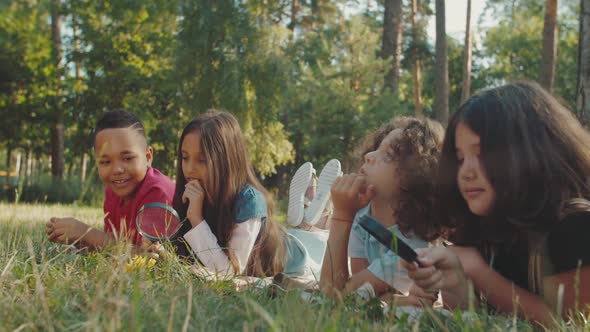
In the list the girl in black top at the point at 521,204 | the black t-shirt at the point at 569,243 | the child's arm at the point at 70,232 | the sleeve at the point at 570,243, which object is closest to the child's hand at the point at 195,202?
the child's arm at the point at 70,232

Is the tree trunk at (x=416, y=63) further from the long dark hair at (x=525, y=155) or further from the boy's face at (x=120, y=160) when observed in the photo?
the long dark hair at (x=525, y=155)

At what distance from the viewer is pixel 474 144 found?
2279mm

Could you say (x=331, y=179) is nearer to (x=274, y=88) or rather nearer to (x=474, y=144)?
(x=474, y=144)

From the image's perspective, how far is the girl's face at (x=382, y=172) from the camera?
295cm

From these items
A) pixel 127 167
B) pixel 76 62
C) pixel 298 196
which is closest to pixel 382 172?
pixel 127 167

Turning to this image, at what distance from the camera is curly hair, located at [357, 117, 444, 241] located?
291 centimetres

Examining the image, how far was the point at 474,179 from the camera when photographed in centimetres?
224

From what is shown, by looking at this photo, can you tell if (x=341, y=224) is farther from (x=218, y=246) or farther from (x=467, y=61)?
(x=467, y=61)

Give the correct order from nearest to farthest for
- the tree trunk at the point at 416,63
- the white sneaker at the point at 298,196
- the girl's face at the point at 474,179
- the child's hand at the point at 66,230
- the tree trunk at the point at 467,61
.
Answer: the girl's face at the point at 474,179
the child's hand at the point at 66,230
the white sneaker at the point at 298,196
the tree trunk at the point at 467,61
the tree trunk at the point at 416,63

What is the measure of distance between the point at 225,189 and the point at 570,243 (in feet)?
6.65

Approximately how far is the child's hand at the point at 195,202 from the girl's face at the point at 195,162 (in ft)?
0.42

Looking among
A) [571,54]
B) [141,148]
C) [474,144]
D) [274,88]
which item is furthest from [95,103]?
[571,54]

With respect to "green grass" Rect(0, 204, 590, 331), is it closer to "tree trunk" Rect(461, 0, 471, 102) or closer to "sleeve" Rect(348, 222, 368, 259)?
"sleeve" Rect(348, 222, 368, 259)

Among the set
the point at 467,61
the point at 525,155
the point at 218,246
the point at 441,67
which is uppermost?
the point at 467,61
